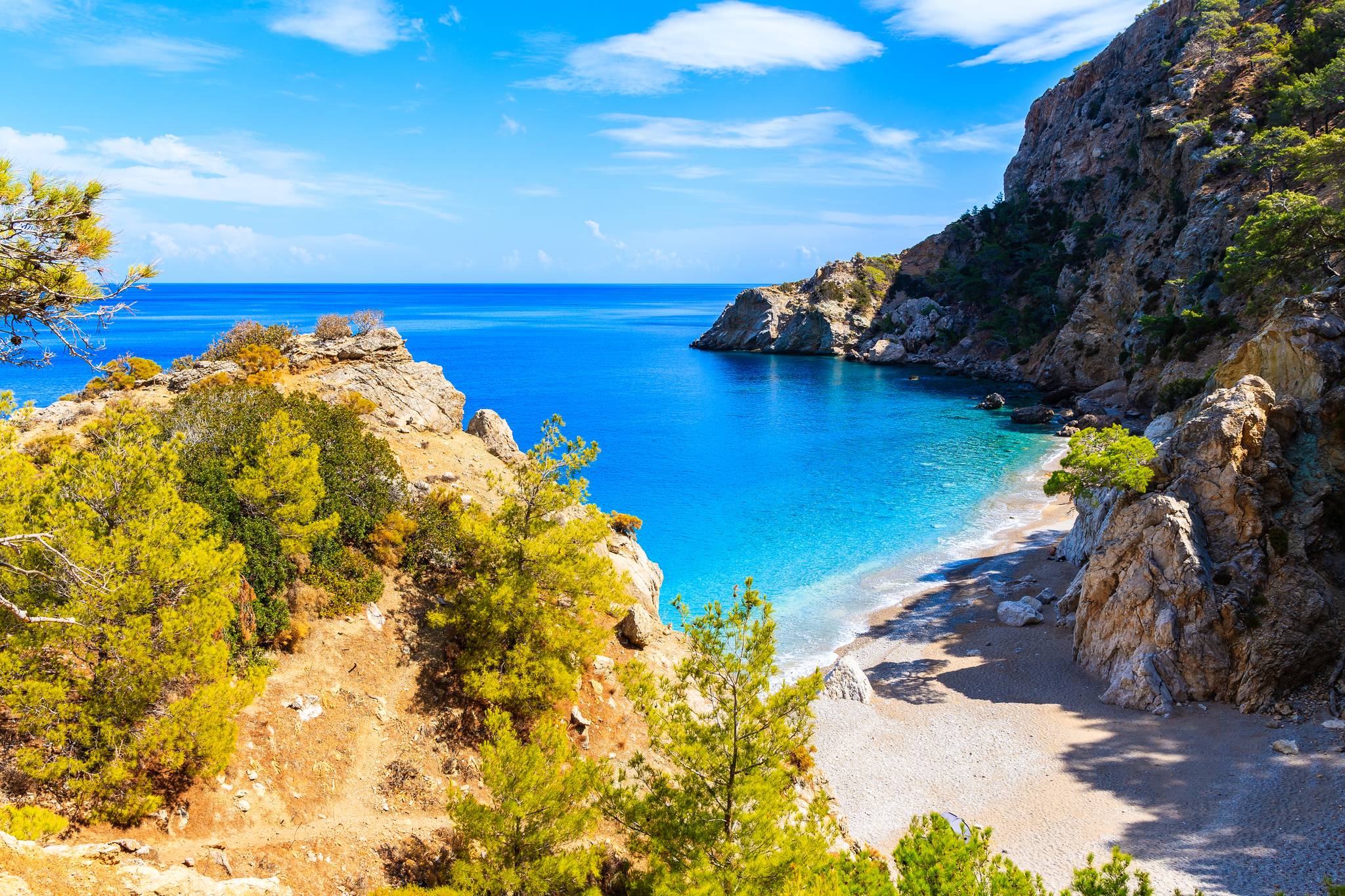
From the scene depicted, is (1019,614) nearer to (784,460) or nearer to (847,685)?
(847,685)

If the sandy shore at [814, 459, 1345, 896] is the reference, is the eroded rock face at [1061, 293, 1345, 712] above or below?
above

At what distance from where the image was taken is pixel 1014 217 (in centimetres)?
10381

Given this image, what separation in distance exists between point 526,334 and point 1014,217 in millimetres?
99846

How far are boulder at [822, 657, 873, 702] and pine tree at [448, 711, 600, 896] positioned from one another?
13.2 meters

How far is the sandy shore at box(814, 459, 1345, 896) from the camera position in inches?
603

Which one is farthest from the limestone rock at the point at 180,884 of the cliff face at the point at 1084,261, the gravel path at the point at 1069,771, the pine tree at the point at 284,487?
the cliff face at the point at 1084,261

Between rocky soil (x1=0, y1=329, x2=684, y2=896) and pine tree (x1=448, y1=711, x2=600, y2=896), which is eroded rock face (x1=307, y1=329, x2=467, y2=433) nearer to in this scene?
rocky soil (x1=0, y1=329, x2=684, y2=896)

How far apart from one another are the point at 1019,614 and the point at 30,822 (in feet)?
94.6

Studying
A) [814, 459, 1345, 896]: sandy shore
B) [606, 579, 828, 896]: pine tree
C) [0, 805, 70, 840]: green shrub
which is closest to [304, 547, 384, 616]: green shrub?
→ [0, 805, 70, 840]: green shrub

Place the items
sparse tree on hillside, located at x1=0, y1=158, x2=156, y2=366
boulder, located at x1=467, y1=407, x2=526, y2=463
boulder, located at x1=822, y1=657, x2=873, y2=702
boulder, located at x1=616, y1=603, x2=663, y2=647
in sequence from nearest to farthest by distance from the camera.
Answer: sparse tree on hillside, located at x1=0, y1=158, x2=156, y2=366 < boulder, located at x1=616, y1=603, x2=663, y2=647 < boulder, located at x1=822, y1=657, x2=873, y2=702 < boulder, located at x1=467, y1=407, x2=526, y2=463

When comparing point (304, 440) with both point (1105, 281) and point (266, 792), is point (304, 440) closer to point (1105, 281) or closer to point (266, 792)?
point (266, 792)

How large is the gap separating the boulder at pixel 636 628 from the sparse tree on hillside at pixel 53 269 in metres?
15.8

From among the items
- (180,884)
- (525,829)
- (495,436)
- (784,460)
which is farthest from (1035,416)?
(180,884)

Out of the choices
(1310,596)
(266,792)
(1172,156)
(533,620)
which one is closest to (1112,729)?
(1310,596)
